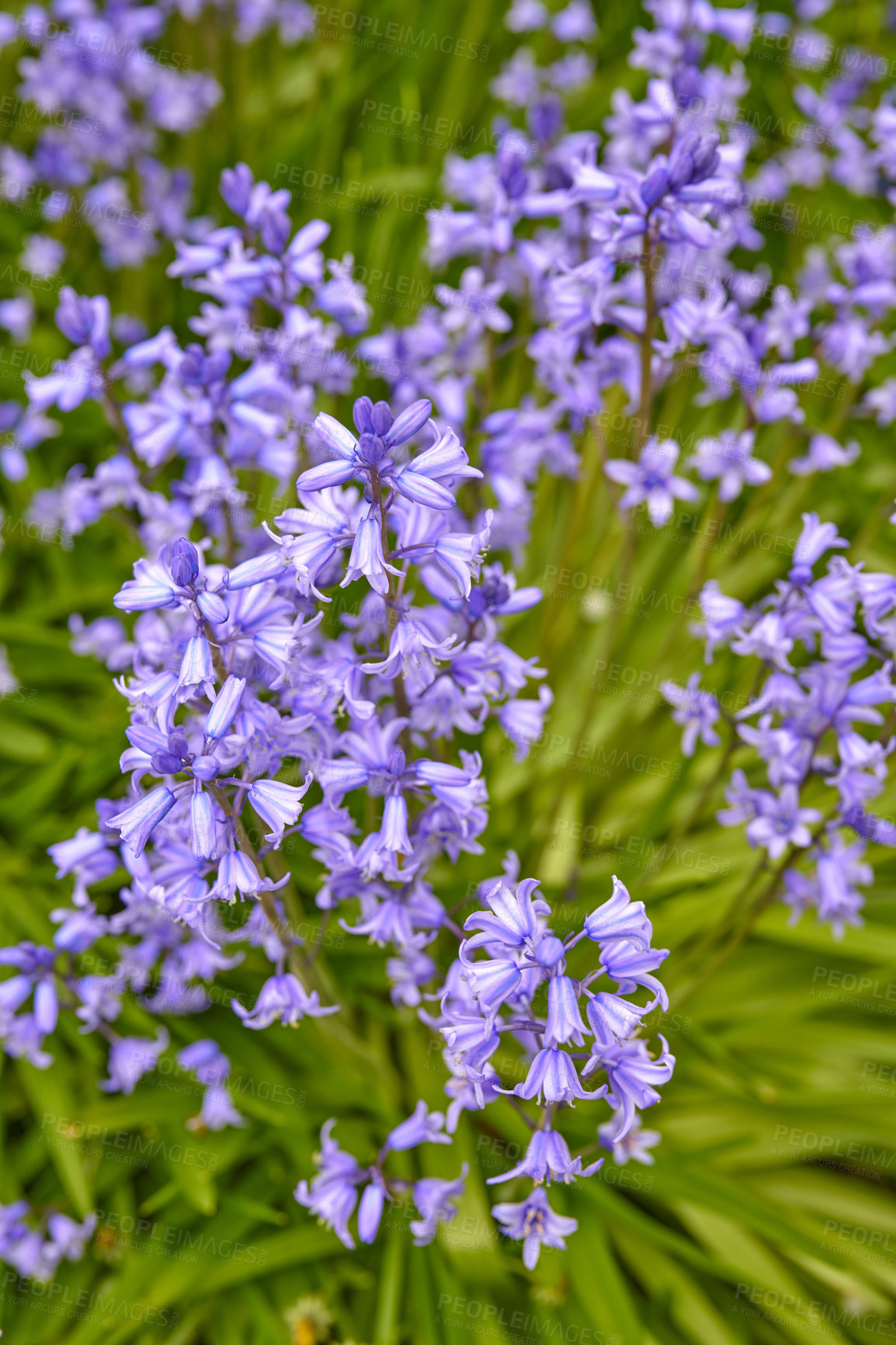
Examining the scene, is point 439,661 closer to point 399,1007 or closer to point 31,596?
point 399,1007

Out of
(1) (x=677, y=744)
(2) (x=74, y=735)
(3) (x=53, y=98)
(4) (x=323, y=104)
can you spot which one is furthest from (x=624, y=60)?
(2) (x=74, y=735)

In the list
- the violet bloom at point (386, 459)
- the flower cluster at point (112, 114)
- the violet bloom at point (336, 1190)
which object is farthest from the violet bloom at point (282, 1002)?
the flower cluster at point (112, 114)

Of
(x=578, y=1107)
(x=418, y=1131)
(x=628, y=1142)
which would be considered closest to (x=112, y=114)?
(x=418, y=1131)

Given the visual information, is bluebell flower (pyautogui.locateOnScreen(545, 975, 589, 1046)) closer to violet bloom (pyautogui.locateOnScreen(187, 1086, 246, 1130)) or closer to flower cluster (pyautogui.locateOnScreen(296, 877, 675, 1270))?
flower cluster (pyautogui.locateOnScreen(296, 877, 675, 1270))

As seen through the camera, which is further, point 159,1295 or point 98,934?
point 159,1295

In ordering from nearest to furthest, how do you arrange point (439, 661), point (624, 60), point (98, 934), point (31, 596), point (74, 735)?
1. point (439, 661)
2. point (98, 934)
3. point (74, 735)
4. point (31, 596)
5. point (624, 60)

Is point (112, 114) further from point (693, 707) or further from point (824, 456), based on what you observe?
point (693, 707)
